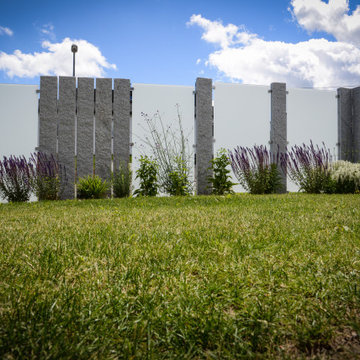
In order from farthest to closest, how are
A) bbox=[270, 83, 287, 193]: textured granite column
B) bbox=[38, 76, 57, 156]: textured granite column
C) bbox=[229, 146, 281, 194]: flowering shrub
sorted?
bbox=[270, 83, 287, 193]: textured granite column
bbox=[229, 146, 281, 194]: flowering shrub
bbox=[38, 76, 57, 156]: textured granite column

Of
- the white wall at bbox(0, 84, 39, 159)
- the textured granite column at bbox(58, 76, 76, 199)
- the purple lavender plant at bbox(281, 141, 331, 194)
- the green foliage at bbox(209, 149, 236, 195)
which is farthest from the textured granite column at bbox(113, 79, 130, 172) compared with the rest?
the purple lavender plant at bbox(281, 141, 331, 194)

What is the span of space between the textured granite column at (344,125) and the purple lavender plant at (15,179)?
8904mm

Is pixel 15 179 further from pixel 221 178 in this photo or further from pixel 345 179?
pixel 345 179

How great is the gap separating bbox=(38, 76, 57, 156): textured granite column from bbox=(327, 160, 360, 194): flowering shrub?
7103 mm

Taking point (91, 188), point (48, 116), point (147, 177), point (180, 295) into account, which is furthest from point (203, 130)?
point (180, 295)

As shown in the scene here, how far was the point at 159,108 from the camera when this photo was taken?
24.1 feet

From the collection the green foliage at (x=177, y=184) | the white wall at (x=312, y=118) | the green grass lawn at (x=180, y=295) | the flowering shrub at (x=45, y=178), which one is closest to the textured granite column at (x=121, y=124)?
the green foliage at (x=177, y=184)

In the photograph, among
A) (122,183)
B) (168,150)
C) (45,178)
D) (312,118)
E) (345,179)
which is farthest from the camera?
(312,118)

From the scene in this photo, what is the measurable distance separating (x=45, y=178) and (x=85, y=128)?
161 centimetres

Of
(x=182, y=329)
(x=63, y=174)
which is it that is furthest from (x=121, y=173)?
(x=182, y=329)

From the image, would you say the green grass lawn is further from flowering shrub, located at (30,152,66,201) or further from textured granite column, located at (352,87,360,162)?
textured granite column, located at (352,87,360,162)

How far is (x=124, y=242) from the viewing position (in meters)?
1.90

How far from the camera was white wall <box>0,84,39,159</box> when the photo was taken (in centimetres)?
687

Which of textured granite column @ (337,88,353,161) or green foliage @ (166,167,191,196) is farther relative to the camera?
textured granite column @ (337,88,353,161)
